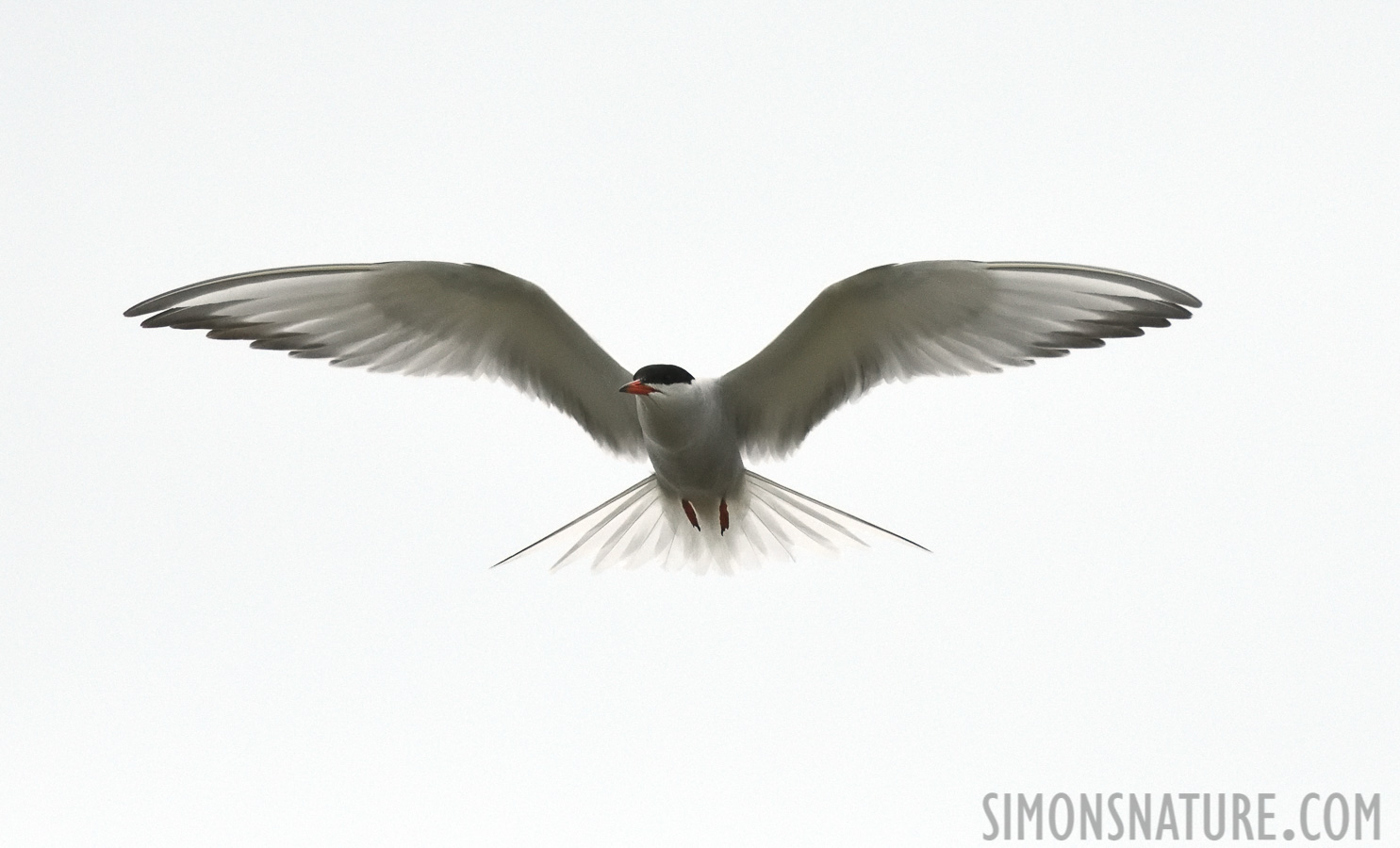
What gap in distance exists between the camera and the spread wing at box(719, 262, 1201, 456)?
5.30 m

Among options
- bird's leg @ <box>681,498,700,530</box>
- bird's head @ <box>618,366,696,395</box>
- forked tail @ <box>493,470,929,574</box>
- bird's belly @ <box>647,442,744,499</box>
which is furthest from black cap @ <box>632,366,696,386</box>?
bird's leg @ <box>681,498,700,530</box>

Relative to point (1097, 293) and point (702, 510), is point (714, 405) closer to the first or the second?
point (702, 510)

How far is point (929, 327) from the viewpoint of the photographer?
18.7 ft

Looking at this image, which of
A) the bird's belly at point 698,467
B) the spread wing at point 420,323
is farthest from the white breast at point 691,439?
the spread wing at point 420,323

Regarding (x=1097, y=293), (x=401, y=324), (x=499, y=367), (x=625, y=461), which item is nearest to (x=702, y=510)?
(x=625, y=461)

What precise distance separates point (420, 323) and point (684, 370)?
117 cm

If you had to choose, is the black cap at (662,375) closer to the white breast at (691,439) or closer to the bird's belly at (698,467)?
the white breast at (691,439)

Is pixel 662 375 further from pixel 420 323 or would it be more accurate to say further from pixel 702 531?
pixel 702 531

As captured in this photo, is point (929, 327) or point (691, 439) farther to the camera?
point (691, 439)

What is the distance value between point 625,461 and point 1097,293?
234cm

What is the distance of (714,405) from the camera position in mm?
5957

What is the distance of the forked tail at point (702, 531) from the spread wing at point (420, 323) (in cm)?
40

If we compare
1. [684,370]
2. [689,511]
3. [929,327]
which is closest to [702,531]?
[689,511]

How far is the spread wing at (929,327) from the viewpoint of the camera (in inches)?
209
